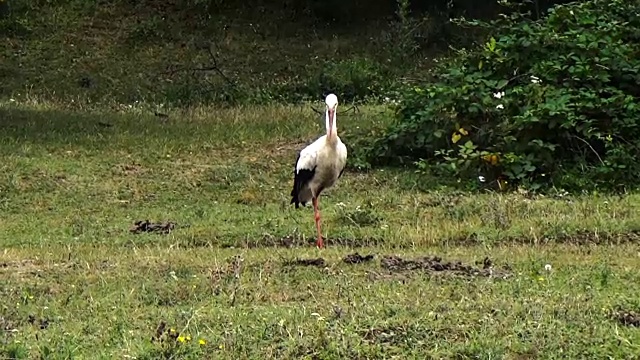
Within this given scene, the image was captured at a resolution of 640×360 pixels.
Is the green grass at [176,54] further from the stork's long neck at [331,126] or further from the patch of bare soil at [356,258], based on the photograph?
the patch of bare soil at [356,258]

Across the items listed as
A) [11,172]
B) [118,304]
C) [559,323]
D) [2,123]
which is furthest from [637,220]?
[2,123]

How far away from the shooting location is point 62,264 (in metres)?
8.23

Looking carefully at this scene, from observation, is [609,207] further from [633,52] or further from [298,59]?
[298,59]

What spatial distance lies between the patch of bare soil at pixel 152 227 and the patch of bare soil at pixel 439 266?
117 inches

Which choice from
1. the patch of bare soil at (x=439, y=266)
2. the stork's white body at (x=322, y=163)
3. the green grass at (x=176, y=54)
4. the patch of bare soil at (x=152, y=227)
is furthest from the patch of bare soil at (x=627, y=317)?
the green grass at (x=176, y=54)

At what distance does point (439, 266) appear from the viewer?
24.8ft

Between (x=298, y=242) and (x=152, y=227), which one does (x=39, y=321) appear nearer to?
(x=298, y=242)

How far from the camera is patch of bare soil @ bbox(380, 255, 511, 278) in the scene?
7.26m

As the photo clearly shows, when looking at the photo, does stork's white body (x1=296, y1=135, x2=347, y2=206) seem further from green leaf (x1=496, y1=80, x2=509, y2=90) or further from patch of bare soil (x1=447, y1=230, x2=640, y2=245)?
green leaf (x1=496, y1=80, x2=509, y2=90)

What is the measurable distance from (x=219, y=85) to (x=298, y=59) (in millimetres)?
3637

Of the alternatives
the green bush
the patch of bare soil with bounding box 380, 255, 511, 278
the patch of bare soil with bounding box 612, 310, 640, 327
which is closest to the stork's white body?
the patch of bare soil with bounding box 380, 255, 511, 278

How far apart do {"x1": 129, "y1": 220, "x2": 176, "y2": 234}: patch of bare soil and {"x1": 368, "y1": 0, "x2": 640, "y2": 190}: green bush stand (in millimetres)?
3828

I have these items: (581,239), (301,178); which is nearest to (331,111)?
(301,178)

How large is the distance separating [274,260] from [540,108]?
563cm
